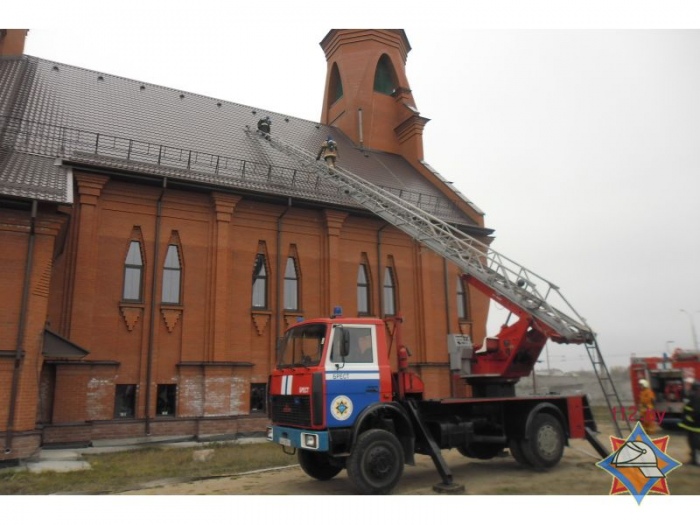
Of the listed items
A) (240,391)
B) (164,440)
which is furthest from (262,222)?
(164,440)

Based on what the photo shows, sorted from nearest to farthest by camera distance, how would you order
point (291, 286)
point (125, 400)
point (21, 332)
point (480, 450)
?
point (480, 450), point (21, 332), point (125, 400), point (291, 286)

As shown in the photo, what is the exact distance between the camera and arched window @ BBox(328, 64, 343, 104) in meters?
32.7

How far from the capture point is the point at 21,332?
12461mm

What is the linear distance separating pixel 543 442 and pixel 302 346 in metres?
5.43

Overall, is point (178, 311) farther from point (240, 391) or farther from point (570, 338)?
point (570, 338)

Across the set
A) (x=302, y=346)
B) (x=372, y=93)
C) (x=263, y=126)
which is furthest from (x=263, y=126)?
(x=302, y=346)

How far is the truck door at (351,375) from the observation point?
8953mm

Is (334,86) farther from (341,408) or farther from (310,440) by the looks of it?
(310,440)

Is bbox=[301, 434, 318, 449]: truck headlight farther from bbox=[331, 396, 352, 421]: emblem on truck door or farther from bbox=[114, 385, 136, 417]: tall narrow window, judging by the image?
bbox=[114, 385, 136, 417]: tall narrow window

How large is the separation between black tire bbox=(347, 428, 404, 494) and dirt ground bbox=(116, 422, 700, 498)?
52cm

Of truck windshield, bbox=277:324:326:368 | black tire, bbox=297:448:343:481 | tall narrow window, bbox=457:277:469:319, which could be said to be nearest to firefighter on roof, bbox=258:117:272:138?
tall narrow window, bbox=457:277:469:319

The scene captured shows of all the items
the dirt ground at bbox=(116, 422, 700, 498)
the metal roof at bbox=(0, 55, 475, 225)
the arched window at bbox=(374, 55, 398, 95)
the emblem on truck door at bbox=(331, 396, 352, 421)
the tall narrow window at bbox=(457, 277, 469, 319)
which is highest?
the arched window at bbox=(374, 55, 398, 95)

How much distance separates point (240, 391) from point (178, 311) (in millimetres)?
3402

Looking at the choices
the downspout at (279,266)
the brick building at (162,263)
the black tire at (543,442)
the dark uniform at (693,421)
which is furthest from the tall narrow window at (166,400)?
the dark uniform at (693,421)
